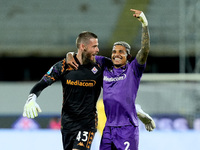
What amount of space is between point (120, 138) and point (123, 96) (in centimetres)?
42

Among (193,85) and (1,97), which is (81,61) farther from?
(1,97)

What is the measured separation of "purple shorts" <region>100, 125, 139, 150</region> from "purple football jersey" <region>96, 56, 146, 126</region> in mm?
60

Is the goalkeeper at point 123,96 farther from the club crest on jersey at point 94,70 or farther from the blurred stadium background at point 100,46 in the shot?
the blurred stadium background at point 100,46

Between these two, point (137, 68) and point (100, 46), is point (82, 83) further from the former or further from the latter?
point (100, 46)

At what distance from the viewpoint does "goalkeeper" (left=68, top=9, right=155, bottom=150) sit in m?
4.04

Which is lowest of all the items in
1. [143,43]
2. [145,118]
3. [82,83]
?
[145,118]

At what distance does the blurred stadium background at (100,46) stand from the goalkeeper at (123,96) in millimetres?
7306

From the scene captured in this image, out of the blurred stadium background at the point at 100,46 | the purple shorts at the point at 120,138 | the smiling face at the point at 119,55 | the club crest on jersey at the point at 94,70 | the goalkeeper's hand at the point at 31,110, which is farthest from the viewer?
the blurred stadium background at the point at 100,46

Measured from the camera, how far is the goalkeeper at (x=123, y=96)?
4035mm

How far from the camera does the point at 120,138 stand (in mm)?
4020

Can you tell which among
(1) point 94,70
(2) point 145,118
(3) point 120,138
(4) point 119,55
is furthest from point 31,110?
(2) point 145,118

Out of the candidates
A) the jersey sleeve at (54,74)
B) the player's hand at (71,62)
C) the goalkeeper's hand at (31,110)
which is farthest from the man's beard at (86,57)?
the goalkeeper's hand at (31,110)

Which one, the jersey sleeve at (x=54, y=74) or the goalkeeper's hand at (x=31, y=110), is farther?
the jersey sleeve at (x=54, y=74)

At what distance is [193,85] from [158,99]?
1.16 meters
